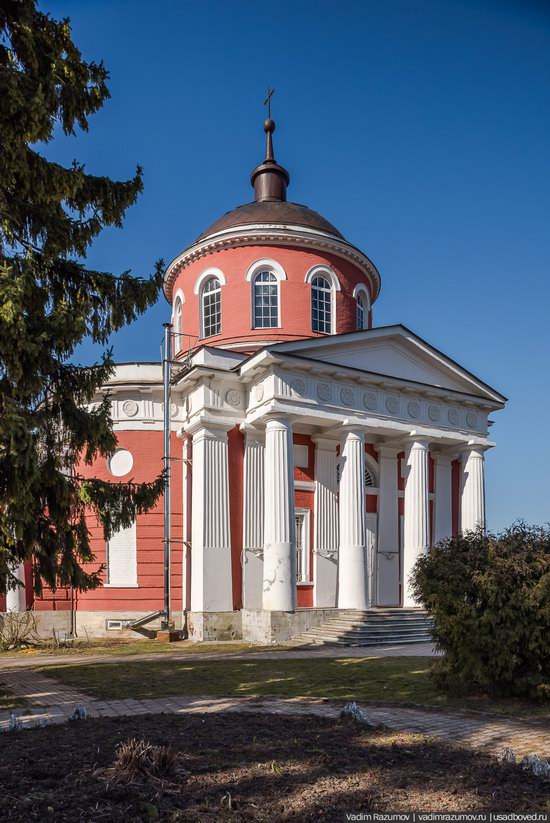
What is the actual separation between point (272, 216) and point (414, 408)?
8.36 metres

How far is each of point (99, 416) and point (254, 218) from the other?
16863 mm

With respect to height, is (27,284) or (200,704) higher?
(27,284)

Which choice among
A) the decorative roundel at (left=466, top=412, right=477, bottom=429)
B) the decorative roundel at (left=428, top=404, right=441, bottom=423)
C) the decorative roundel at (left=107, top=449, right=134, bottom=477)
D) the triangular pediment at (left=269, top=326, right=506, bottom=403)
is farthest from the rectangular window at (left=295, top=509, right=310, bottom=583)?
the decorative roundel at (left=466, top=412, right=477, bottom=429)

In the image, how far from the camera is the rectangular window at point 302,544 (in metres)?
21.3

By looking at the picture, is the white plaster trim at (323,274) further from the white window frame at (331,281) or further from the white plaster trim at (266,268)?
the white plaster trim at (266,268)

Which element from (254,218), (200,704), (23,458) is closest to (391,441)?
(254,218)

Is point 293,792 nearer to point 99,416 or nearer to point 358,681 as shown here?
point 99,416

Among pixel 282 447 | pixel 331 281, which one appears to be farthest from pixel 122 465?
pixel 331 281

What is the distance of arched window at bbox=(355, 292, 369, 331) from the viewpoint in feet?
84.2

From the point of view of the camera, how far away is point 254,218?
24.6 m

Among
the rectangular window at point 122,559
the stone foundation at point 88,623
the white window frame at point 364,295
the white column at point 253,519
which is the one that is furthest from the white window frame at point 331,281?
the stone foundation at point 88,623

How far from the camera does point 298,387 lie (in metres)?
19.8

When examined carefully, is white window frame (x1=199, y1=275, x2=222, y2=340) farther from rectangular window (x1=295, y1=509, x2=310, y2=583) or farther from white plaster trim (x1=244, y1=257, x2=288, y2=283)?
rectangular window (x1=295, y1=509, x2=310, y2=583)

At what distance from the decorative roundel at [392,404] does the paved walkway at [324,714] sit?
1329cm
